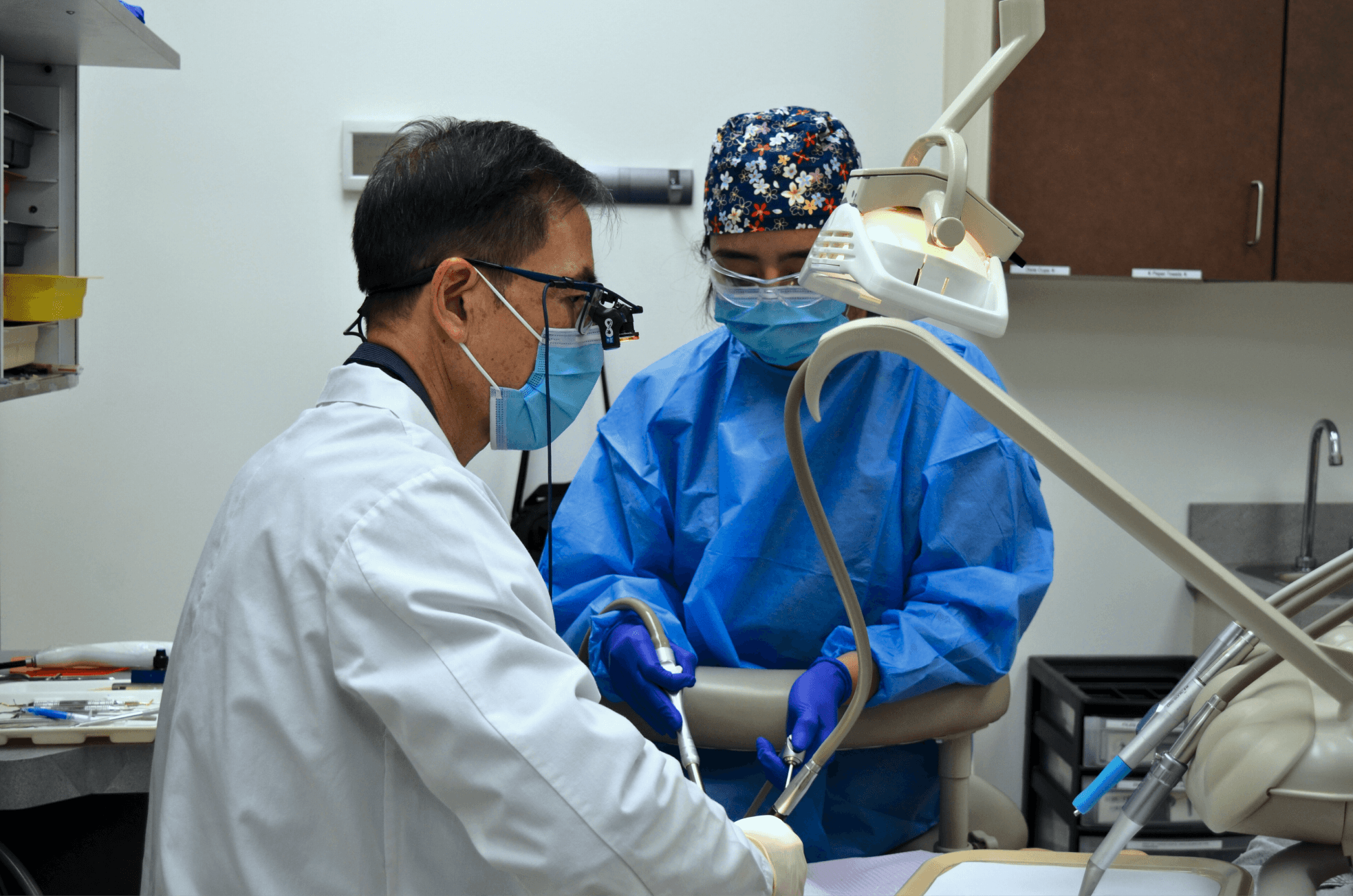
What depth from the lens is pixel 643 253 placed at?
98.3 inches

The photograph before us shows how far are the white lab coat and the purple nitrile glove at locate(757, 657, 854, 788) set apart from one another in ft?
1.04

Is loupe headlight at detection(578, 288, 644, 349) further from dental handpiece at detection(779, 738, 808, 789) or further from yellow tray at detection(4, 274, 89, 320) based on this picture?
yellow tray at detection(4, 274, 89, 320)

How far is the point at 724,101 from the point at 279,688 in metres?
1.99

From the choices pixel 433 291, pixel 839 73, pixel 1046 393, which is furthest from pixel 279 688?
pixel 1046 393

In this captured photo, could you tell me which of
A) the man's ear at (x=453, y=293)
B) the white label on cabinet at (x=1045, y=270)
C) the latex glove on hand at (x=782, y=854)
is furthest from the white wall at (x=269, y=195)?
the latex glove on hand at (x=782, y=854)

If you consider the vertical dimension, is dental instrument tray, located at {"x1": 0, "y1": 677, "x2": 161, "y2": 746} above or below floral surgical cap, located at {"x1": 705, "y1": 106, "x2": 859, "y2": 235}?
below

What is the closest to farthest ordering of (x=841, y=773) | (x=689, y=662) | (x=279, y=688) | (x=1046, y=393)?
(x=279, y=688)
(x=689, y=662)
(x=841, y=773)
(x=1046, y=393)

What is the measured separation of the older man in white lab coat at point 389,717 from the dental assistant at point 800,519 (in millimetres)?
463

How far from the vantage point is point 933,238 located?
0.67 m

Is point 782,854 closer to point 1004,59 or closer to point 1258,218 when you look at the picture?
point 1004,59

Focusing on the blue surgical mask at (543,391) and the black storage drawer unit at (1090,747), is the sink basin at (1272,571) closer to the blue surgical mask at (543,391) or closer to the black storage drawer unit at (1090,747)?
the black storage drawer unit at (1090,747)

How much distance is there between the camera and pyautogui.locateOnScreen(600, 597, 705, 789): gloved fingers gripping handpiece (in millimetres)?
1180

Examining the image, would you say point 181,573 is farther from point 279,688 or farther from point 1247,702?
point 1247,702

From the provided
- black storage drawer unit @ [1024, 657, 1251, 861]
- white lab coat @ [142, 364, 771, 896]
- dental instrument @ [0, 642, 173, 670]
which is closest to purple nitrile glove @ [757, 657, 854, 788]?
white lab coat @ [142, 364, 771, 896]
